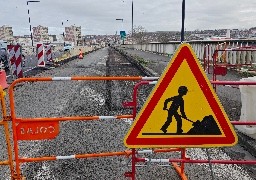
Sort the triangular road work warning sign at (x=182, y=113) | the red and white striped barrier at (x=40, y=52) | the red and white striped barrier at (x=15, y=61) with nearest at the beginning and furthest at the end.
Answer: the triangular road work warning sign at (x=182, y=113) → the red and white striped barrier at (x=15, y=61) → the red and white striped barrier at (x=40, y=52)

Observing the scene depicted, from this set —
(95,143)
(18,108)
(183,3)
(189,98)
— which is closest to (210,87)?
(189,98)

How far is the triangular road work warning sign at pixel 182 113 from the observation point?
131 inches

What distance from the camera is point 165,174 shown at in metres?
4.54

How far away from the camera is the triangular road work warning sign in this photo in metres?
3.34

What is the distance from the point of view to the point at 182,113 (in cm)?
343

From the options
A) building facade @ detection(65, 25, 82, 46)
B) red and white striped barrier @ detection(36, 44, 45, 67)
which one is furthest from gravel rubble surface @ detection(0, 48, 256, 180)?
building facade @ detection(65, 25, 82, 46)

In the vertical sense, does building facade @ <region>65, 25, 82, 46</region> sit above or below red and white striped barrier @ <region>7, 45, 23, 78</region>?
above

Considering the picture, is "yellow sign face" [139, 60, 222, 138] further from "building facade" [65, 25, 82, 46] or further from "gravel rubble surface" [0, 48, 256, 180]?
"building facade" [65, 25, 82, 46]

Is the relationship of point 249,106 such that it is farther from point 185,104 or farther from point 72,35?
point 72,35

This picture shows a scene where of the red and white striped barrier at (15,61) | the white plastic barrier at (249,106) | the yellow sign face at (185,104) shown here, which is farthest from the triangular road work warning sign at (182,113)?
the red and white striped barrier at (15,61)

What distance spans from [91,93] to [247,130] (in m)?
6.51

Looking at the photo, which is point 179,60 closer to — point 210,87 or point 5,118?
point 210,87

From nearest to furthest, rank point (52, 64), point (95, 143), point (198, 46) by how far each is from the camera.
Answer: point (95, 143) → point (52, 64) → point (198, 46)

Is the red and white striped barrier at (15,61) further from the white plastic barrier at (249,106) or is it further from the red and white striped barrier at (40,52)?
the white plastic barrier at (249,106)
